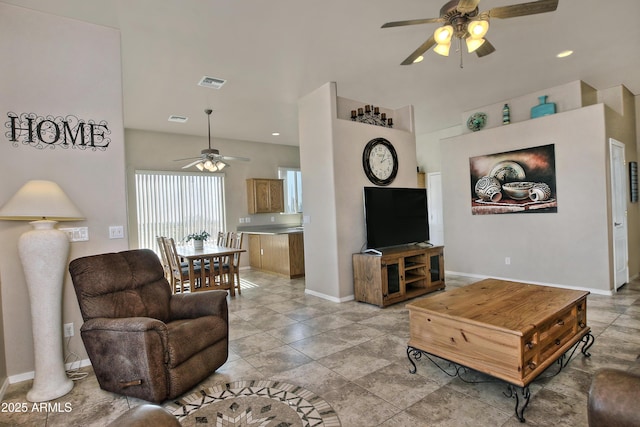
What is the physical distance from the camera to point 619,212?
4.73 meters

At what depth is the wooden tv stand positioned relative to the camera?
4227 mm

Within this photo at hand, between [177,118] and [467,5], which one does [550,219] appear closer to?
[467,5]

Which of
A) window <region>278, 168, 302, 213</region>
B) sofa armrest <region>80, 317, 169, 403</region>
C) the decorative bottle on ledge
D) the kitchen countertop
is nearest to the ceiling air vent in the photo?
sofa armrest <region>80, 317, 169, 403</region>

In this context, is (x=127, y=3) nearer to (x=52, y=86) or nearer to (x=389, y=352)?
(x=52, y=86)

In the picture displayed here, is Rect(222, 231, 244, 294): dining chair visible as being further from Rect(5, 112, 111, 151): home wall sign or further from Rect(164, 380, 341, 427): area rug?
Rect(164, 380, 341, 427): area rug

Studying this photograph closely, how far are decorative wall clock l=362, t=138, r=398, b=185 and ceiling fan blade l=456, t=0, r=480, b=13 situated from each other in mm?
2632

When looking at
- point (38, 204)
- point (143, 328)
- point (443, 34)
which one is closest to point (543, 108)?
point (443, 34)

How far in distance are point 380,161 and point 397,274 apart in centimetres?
171

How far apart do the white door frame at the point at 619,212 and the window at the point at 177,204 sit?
684 centimetres

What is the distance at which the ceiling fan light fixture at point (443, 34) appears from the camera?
2.43 m

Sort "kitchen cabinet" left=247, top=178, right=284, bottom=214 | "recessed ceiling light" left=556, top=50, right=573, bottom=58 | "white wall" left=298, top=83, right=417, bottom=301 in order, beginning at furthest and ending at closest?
"kitchen cabinet" left=247, top=178, right=284, bottom=214, "white wall" left=298, top=83, right=417, bottom=301, "recessed ceiling light" left=556, top=50, right=573, bottom=58

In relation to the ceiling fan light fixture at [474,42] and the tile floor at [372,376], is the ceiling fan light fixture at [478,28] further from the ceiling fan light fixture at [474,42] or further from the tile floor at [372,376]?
the tile floor at [372,376]

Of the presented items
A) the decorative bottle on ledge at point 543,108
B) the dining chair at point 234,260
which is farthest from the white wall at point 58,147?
the decorative bottle on ledge at point 543,108

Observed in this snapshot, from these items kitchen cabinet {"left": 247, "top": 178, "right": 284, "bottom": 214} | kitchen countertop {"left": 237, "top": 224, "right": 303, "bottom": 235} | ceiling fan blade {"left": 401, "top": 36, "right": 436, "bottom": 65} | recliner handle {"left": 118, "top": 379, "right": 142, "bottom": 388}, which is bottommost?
recliner handle {"left": 118, "top": 379, "right": 142, "bottom": 388}
